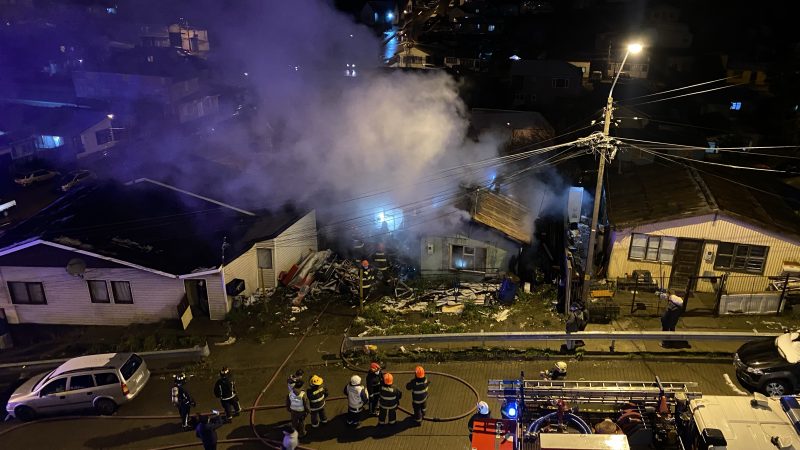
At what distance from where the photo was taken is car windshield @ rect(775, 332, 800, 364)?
1142 centimetres

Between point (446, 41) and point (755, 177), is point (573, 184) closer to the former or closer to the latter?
point (755, 177)

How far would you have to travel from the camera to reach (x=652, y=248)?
677 inches

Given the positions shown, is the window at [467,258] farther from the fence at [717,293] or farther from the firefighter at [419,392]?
the firefighter at [419,392]

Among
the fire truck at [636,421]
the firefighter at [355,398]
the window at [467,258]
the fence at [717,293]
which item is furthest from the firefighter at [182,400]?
the fence at [717,293]

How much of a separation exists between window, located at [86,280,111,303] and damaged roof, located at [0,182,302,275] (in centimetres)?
133

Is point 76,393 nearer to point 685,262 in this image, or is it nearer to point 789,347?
point 789,347

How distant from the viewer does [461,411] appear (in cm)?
1191

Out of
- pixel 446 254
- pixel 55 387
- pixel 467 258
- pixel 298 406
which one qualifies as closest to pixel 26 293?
pixel 55 387

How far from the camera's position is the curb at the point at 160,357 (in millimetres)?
14961

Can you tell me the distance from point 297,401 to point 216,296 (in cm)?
734

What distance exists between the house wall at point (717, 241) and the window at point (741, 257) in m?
0.14

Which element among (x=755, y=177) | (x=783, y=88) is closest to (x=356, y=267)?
(x=755, y=177)

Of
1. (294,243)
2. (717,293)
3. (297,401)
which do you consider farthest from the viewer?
(294,243)

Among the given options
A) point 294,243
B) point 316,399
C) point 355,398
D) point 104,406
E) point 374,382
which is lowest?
point 104,406
